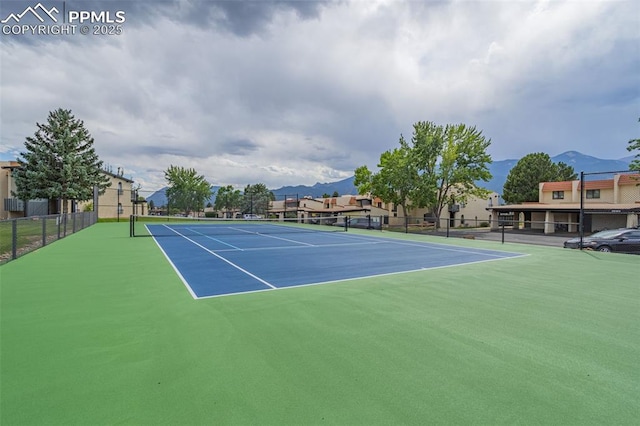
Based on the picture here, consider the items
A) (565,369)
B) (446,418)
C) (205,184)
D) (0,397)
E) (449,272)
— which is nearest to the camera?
(446,418)

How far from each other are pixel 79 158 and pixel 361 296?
31.2 metres

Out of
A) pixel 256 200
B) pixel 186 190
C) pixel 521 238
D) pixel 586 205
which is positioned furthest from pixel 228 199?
pixel 586 205

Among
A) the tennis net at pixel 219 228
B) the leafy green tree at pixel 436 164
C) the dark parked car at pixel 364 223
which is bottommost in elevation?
the tennis net at pixel 219 228

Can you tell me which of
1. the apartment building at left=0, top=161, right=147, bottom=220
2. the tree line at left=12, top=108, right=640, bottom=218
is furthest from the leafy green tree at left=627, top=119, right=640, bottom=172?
the apartment building at left=0, top=161, right=147, bottom=220

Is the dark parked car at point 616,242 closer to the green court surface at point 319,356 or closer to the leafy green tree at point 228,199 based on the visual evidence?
the green court surface at point 319,356

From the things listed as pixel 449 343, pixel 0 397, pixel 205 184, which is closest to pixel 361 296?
pixel 449 343

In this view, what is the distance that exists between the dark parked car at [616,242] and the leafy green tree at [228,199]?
235ft

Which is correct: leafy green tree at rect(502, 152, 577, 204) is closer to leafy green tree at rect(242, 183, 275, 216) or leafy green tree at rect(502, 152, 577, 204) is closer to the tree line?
the tree line

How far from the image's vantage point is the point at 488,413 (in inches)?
93.9

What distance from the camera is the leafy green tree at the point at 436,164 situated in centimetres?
3422

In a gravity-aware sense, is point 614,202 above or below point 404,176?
below

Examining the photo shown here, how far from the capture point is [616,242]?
42.1ft

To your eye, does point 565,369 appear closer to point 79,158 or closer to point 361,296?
point 361,296

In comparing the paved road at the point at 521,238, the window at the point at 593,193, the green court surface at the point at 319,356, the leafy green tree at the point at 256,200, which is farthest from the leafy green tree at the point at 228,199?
the green court surface at the point at 319,356
